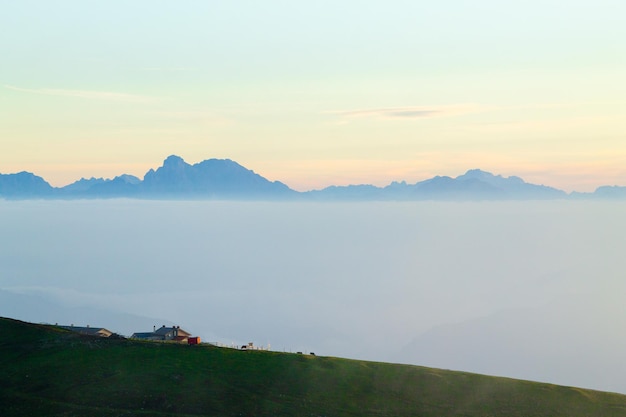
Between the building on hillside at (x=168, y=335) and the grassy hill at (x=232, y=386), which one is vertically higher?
the grassy hill at (x=232, y=386)

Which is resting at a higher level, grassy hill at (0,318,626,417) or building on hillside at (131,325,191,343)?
grassy hill at (0,318,626,417)

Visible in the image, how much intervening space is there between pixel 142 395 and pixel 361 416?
2501 cm

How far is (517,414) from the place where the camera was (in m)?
81.8

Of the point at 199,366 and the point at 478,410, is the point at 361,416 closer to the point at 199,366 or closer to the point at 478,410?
the point at 478,410

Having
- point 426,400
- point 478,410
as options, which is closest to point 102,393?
point 426,400

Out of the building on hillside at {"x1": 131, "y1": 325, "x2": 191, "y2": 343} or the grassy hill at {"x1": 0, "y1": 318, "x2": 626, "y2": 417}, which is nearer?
the grassy hill at {"x1": 0, "y1": 318, "x2": 626, "y2": 417}

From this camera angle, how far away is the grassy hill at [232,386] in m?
78.0

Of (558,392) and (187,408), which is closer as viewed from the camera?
(187,408)

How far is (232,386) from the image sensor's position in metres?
84.1

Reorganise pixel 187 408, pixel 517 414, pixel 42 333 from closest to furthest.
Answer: pixel 187 408, pixel 517 414, pixel 42 333

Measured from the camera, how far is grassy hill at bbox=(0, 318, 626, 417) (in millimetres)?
78000

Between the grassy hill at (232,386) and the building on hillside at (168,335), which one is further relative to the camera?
the building on hillside at (168,335)

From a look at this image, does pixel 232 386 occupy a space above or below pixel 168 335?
above

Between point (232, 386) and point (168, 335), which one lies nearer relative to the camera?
point (232, 386)
